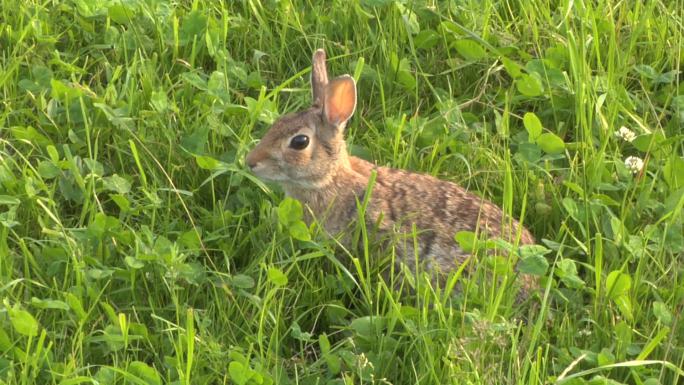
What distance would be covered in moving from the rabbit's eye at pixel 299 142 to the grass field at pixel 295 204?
25 centimetres

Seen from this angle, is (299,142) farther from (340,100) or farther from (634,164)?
(634,164)

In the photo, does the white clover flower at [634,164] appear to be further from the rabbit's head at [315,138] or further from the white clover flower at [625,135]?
the rabbit's head at [315,138]

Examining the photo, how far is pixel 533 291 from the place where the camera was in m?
5.66

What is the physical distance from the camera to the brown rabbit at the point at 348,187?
19.7 feet

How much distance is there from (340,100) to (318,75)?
191 millimetres

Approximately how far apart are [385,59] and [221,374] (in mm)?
2456

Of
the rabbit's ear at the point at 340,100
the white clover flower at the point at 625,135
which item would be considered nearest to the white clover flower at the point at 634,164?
the white clover flower at the point at 625,135

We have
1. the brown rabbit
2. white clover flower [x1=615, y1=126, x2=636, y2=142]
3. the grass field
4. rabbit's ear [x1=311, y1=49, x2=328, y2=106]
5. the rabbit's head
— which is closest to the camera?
the grass field

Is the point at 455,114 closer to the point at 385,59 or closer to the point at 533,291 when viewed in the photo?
the point at 385,59

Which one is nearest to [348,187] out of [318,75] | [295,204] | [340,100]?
[340,100]

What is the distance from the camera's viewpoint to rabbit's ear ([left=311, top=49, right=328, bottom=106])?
21.2 ft

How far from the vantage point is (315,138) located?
6398 mm

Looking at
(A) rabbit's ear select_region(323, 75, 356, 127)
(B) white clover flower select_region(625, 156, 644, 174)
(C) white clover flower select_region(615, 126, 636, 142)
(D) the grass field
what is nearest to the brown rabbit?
(A) rabbit's ear select_region(323, 75, 356, 127)

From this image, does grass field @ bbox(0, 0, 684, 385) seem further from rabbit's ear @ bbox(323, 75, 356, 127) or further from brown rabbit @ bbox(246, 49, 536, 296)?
rabbit's ear @ bbox(323, 75, 356, 127)
